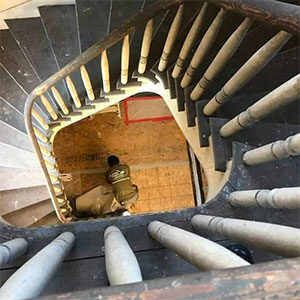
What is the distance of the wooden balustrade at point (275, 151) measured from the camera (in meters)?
1.34

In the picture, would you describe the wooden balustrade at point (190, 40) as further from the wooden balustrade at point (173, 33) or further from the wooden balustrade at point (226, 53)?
the wooden balustrade at point (226, 53)

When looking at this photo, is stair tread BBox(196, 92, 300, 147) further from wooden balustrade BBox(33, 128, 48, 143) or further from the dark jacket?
the dark jacket

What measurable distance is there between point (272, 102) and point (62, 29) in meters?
1.85

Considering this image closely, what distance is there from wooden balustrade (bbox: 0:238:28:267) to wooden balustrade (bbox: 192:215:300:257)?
0.74m

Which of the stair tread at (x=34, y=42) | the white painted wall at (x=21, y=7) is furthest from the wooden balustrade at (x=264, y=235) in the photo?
the white painted wall at (x=21, y=7)

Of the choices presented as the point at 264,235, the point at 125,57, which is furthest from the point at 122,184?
the point at 264,235

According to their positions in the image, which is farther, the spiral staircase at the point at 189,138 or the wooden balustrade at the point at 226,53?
the wooden balustrade at the point at 226,53

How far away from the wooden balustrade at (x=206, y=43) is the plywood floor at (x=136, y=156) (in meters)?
3.12

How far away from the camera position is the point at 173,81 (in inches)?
107

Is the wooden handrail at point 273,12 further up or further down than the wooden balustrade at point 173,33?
further down

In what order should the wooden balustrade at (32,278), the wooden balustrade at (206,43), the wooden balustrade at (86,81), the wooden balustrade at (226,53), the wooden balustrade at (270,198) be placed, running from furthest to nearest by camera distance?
the wooden balustrade at (86,81) → the wooden balustrade at (206,43) → the wooden balustrade at (226,53) → the wooden balustrade at (270,198) → the wooden balustrade at (32,278)

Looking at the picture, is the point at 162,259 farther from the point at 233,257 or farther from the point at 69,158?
the point at 69,158

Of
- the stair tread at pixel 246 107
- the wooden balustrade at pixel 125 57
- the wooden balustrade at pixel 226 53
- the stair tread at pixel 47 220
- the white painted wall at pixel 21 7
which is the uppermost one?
the white painted wall at pixel 21 7

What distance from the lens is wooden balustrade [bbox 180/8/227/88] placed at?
5.98 feet
